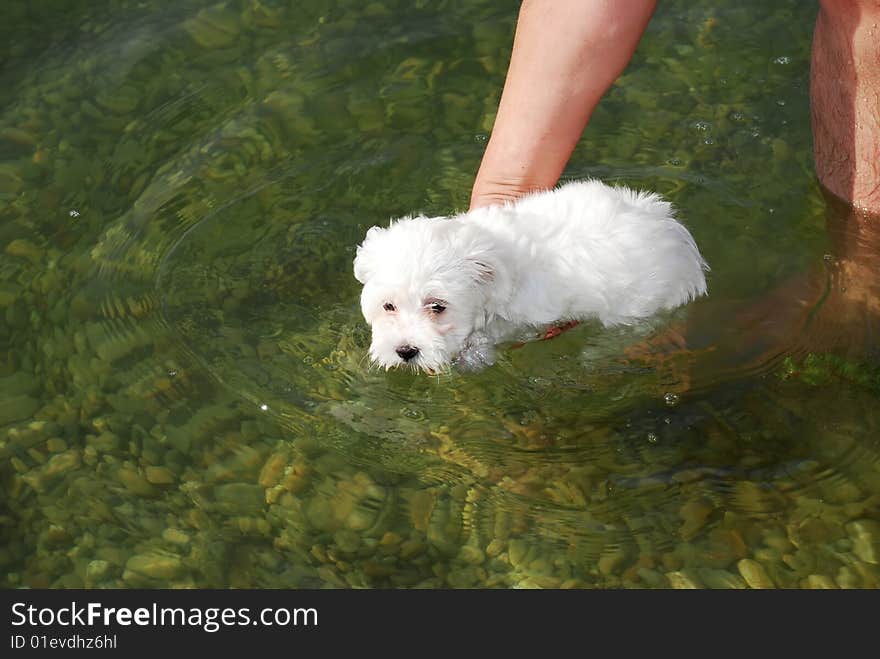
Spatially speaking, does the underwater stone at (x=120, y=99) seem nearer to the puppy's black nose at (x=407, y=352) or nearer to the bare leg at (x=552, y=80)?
the bare leg at (x=552, y=80)

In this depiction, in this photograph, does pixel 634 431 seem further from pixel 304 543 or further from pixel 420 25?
pixel 420 25

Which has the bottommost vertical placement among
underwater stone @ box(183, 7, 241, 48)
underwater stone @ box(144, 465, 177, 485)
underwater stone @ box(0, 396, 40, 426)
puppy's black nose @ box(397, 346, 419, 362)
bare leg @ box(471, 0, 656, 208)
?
underwater stone @ box(144, 465, 177, 485)

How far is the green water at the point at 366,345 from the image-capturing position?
3.57m

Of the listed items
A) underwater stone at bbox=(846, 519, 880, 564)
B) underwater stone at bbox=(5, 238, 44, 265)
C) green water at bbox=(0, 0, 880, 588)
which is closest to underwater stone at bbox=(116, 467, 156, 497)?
green water at bbox=(0, 0, 880, 588)

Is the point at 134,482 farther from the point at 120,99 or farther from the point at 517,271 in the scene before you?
the point at 120,99

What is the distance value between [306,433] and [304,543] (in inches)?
16.4

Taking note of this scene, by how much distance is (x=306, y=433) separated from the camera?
12.6 feet

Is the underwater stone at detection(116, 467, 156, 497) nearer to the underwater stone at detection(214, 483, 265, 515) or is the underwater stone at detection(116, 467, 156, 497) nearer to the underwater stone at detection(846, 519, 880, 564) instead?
the underwater stone at detection(214, 483, 265, 515)

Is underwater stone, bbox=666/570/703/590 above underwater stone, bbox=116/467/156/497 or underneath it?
above

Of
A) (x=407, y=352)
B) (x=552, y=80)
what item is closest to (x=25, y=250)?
(x=407, y=352)

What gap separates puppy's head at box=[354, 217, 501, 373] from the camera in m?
3.45

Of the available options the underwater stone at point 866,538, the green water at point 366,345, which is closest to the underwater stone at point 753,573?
the green water at point 366,345

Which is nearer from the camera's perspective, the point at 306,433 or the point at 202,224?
the point at 306,433

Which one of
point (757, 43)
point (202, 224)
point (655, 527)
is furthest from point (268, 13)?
point (655, 527)
